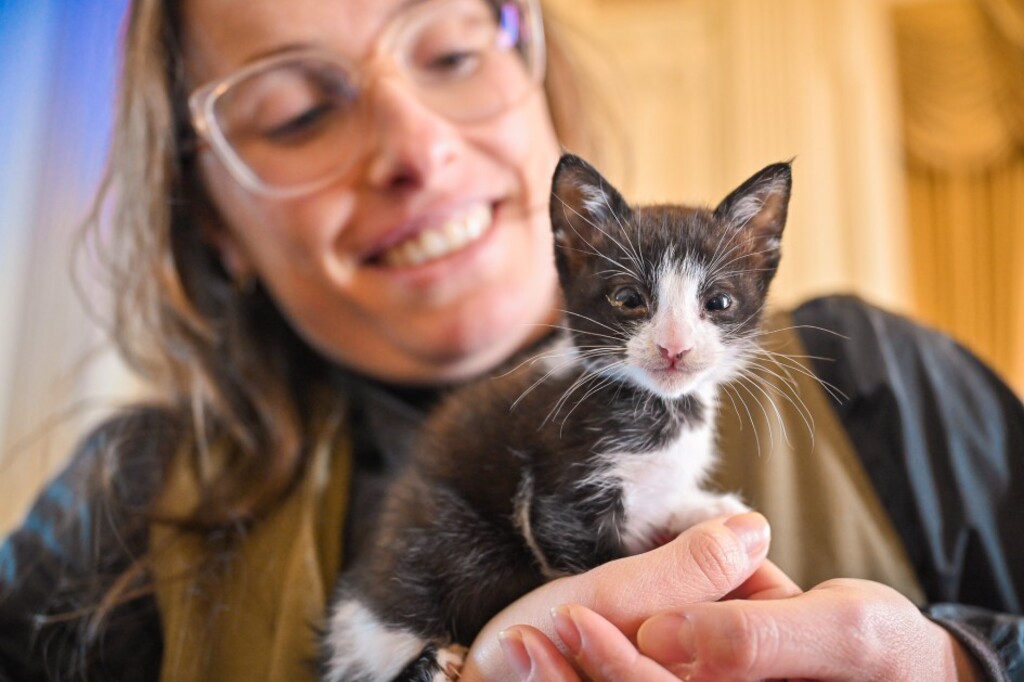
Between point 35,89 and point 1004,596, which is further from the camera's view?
point 35,89

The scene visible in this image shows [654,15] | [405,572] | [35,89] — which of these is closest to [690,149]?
[654,15]

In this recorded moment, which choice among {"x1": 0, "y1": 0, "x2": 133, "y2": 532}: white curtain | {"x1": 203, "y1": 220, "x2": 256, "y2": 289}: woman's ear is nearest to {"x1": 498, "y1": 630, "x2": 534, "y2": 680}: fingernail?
{"x1": 203, "y1": 220, "x2": 256, "y2": 289}: woman's ear

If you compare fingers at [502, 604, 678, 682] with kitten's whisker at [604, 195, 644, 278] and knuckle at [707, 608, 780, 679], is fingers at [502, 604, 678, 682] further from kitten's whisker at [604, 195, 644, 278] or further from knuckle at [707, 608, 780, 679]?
kitten's whisker at [604, 195, 644, 278]

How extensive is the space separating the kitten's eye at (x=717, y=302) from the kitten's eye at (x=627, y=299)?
6 cm

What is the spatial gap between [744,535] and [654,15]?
428cm

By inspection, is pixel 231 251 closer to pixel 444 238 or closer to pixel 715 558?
pixel 444 238

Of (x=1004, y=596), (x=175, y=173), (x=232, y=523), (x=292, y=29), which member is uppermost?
(x=292, y=29)

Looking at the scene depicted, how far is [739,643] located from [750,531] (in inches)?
3.7

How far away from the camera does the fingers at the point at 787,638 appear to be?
592 millimetres

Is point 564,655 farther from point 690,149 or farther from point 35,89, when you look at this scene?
point 690,149

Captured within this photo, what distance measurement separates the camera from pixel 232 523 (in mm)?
1134

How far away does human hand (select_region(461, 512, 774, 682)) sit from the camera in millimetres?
625

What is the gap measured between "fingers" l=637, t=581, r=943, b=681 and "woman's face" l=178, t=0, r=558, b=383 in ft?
1.90

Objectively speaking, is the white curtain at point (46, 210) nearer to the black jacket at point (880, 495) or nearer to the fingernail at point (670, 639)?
the black jacket at point (880, 495)
